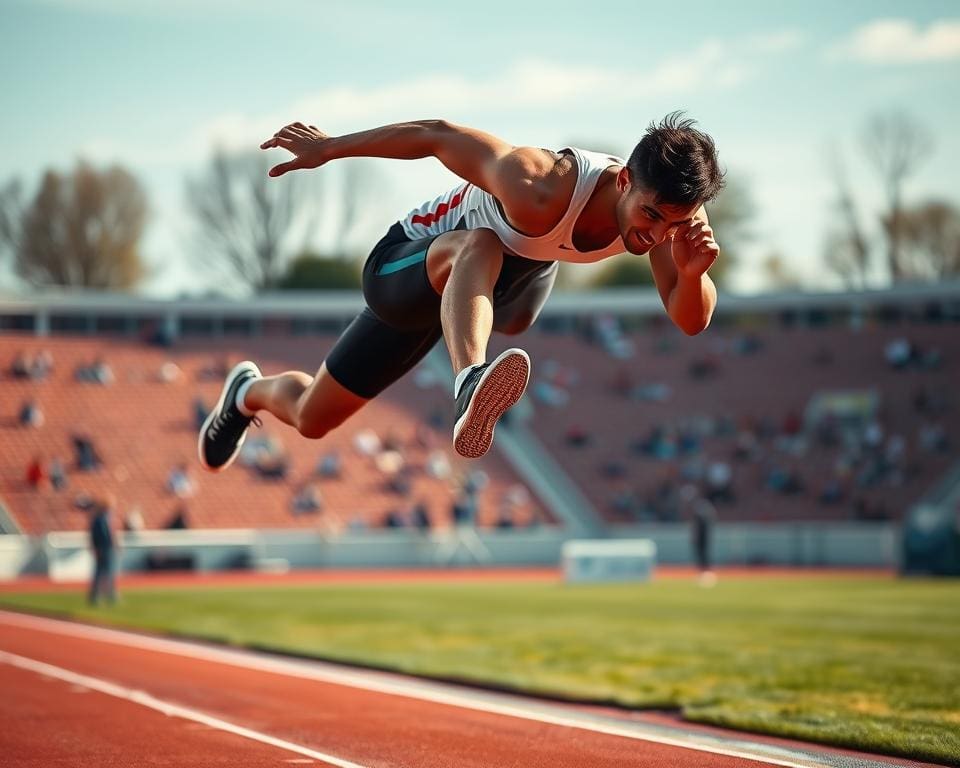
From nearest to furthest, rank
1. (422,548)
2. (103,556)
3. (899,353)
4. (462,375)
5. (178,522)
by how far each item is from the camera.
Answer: (462,375)
(103,556)
(178,522)
(422,548)
(899,353)

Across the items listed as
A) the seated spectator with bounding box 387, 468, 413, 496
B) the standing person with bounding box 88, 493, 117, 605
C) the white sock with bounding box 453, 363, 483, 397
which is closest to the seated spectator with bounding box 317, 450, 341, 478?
the seated spectator with bounding box 387, 468, 413, 496

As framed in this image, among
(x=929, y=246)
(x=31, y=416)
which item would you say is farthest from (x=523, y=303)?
(x=929, y=246)

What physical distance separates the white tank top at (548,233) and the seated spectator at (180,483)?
2613 centimetres

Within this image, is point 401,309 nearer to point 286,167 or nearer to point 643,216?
point 286,167

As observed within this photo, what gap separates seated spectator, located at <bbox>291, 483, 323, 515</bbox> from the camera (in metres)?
31.6

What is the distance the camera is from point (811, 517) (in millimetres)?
33000

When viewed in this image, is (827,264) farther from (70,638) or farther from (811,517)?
(70,638)

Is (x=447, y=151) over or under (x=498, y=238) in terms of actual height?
over

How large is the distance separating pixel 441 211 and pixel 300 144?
711 mm

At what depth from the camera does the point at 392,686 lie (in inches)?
391

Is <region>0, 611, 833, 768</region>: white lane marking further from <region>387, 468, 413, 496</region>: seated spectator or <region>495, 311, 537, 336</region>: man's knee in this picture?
<region>387, 468, 413, 496</region>: seated spectator

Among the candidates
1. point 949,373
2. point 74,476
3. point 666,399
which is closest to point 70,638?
point 74,476

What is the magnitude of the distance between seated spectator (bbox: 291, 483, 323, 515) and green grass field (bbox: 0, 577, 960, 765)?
7.57 metres

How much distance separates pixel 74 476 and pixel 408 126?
26.7 metres
